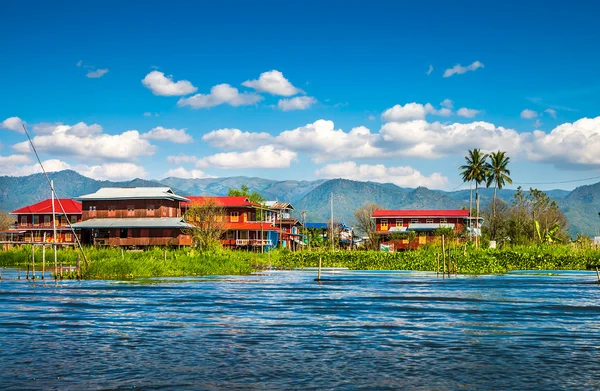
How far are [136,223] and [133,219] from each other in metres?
2.65

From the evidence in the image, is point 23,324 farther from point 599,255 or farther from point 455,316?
point 599,255

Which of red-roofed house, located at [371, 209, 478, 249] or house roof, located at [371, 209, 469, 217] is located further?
house roof, located at [371, 209, 469, 217]

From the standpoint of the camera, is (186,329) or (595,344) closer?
(595,344)

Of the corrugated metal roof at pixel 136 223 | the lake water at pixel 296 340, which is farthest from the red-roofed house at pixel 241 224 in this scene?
the lake water at pixel 296 340

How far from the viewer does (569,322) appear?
24.8 metres

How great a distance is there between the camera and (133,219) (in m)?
94.6

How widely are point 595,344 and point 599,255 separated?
4777cm

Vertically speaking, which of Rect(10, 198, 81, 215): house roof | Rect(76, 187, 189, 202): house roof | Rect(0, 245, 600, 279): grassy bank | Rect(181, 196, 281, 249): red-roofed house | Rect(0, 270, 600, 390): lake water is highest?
Rect(76, 187, 189, 202): house roof

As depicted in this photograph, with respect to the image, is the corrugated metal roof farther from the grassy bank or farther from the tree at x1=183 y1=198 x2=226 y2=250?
the grassy bank

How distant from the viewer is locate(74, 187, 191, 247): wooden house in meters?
90.9

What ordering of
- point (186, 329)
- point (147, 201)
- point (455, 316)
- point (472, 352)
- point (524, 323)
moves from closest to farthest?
point (472, 352), point (186, 329), point (524, 323), point (455, 316), point (147, 201)

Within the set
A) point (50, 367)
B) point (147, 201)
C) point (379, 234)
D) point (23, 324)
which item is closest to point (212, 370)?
point (50, 367)

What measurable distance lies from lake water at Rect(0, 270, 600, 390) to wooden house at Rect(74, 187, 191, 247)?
2139 inches

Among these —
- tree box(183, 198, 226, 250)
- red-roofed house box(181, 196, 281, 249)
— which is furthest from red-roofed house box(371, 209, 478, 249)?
tree box(183, 198, 226, 250)
